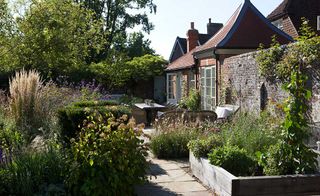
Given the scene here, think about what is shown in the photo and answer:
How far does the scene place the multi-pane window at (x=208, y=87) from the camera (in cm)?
1328

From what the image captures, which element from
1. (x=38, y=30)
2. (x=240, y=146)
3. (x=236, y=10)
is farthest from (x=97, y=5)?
(x=240, y=146)

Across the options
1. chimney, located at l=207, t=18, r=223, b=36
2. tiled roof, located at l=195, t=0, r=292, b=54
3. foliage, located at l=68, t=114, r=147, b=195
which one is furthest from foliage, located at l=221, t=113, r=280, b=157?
chimney, located at l=207, t=18, r=223, b=36

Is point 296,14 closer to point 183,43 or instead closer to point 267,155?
point 183,43

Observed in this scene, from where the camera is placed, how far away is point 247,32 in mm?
12891

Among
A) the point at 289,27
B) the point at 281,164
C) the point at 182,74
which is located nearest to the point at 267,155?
the point at 281,164

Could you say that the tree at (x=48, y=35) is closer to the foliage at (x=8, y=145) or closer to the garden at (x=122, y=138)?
the garden at (x=122, y=138)

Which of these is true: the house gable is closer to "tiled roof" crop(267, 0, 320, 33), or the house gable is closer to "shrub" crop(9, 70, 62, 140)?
"tiled roof" crop(267, 0, 320, 33)

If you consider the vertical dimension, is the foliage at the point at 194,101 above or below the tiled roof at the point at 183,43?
below

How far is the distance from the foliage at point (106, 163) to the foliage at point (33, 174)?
0.23m

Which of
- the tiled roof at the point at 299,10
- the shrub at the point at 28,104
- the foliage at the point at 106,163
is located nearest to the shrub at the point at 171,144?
the shrub at the point at 28,104

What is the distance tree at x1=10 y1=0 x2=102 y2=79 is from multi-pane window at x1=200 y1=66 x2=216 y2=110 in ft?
20.3

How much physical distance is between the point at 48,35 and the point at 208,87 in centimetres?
698

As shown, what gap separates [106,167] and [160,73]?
17.0 metres

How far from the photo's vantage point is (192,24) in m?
20.9
